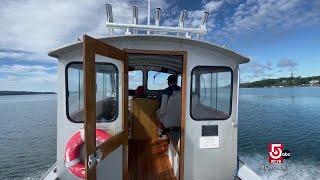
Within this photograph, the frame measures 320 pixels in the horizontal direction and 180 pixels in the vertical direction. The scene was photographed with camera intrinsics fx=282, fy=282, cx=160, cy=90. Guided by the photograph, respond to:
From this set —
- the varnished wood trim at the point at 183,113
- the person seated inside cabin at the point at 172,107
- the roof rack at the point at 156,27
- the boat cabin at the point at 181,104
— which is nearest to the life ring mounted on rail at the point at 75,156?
the boat cabin at the point at 181,104

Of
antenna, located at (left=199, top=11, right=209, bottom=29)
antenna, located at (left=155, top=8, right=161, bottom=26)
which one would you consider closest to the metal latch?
antenna, located at (left=155, top=8, right=161, bottom=26)

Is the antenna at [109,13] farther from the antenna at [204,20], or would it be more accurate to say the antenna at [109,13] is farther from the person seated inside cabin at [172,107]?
the person seated inside cabin at [172,107]

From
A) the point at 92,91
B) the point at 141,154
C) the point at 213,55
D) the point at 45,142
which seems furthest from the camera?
the point at 45,142

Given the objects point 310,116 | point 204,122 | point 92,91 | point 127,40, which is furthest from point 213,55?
point 310,116

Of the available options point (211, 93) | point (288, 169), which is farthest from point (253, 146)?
point (211, 93)

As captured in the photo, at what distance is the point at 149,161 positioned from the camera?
5680 millimetres

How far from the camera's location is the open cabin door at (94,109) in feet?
8.33

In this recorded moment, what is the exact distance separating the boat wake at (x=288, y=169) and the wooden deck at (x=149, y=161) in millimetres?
6018

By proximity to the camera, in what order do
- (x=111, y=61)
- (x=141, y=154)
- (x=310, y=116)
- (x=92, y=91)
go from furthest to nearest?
1. (x=310, y=116)
2. (x=141, y=154)
3. (x=111, y=61)
4. (x=92, y=91)

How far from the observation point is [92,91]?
266 cm

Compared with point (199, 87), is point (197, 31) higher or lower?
higher

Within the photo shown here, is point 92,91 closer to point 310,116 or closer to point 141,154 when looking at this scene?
point 141,154

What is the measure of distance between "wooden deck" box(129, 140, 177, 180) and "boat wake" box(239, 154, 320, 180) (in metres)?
6.02

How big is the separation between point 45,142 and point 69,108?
15.0 meters
